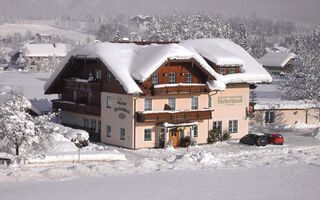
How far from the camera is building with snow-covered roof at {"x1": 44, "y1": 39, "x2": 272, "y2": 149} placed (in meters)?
46.8

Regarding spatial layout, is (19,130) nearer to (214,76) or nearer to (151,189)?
(151,189)

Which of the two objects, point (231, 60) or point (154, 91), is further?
point (231, 60)

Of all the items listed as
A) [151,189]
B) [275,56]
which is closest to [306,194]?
[151,189]

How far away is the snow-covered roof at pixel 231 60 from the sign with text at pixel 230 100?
1.70 m

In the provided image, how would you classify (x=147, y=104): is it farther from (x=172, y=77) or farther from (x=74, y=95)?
(x=74, y=95)

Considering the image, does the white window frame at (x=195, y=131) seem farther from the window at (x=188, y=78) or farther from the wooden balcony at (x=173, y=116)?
the window at (x=188, y=78)

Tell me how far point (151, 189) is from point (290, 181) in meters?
8.85

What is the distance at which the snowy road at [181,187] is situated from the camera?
2917 cm

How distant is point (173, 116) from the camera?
1874 inches

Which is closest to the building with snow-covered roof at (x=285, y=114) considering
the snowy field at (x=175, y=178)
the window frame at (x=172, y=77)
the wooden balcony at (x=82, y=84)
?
the window frame at (x=172, y=77)

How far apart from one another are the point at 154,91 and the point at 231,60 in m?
8.71

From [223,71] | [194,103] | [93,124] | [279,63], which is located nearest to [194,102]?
[194,103]

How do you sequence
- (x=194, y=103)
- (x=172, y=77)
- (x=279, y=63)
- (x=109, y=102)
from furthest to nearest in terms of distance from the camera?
(x=279, y=63)
(x=194, y=103)
(x=109, y=102)
(x=172, y=77)

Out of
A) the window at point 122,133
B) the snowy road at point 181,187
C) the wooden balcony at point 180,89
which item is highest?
the wooden balcony at point 180,89
